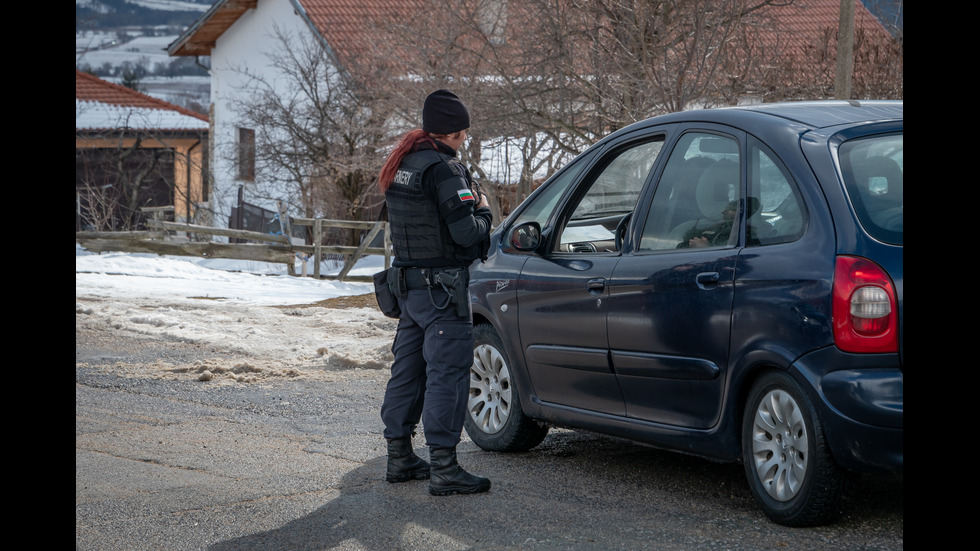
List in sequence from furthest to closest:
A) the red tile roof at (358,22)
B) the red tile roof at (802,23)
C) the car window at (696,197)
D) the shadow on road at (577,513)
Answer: the red tile roof at (358,22)
the red tile roof at (802,23)
the car window at (696,197)
the shadow on road at (577,513)

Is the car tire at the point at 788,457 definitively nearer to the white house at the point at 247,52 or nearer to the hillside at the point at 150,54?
the white house at the point at 247,52

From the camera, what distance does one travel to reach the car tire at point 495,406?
18.7ft

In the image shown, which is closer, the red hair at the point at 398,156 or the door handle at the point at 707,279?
the door handle at the point at 707,279

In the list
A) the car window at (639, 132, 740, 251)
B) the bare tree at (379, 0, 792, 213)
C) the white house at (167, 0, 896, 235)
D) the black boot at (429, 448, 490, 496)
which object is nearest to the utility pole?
the bare tree at (379, 0, 792, 213)

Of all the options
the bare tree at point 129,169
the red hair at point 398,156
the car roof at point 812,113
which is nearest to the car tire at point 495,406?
the red hair at point 398,156

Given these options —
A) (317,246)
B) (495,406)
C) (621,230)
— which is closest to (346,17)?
(317,246)

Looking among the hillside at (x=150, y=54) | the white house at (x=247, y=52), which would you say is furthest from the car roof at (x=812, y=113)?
the hillside at (x=150, y=54)

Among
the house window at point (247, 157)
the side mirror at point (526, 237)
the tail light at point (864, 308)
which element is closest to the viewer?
the tail light at point (864, 308)

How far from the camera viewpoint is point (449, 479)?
494 cm

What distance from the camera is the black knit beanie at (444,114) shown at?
5.04m

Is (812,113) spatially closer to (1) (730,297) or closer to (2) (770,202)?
(2) (770,202)

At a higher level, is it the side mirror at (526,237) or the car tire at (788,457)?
the side mirror at (526,237)

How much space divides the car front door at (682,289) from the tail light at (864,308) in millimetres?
517

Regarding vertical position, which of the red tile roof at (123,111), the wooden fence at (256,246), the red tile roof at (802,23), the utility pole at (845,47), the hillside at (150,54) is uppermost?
the hillside at (150,54)
